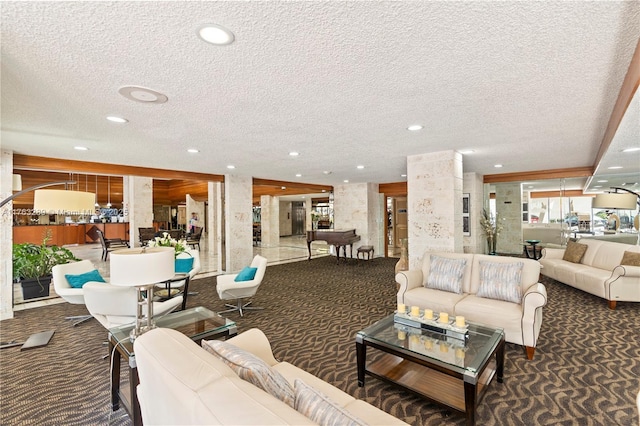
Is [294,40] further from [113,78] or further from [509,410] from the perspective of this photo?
[509,410]

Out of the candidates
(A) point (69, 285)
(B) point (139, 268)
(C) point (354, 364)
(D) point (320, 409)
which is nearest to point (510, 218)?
(C) point (354, 364)

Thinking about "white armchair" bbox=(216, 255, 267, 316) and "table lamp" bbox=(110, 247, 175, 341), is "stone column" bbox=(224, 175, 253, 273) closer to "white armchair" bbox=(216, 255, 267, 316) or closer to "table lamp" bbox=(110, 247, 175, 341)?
"white armchair" bbox=(216, 255, 267, 316)

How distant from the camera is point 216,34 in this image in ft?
5.10

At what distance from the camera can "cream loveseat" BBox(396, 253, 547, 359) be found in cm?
285

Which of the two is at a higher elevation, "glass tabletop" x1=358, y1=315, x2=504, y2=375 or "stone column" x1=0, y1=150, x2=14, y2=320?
"stone column" x1=0, y1=150, x2=14, y2=320

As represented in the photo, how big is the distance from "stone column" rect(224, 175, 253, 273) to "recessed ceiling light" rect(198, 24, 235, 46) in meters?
5.74

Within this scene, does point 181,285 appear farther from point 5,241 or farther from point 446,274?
point 446,274

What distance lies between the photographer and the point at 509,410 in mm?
2096

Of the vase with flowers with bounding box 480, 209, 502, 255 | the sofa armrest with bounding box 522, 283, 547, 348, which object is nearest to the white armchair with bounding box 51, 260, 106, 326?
the sofa armrest with bounding box 522, 283, 547, 348

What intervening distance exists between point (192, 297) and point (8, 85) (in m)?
3.74

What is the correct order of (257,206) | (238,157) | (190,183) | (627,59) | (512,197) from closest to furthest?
(627,59) → (238,157) → (512,197) → (190,183) → (257,206)

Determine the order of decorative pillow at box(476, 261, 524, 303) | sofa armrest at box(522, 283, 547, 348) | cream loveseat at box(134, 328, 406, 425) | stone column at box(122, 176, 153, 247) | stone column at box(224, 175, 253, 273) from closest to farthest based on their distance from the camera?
cream loveseat at box(134, 328, 406, 425)
sofa armrest at box(522, 283, 547, 348)
decorative pillow at box(476, 261, 524, 303)
stone column at box(224, 175, 253, 273)
stone column at box(122, 176, 153, 247)

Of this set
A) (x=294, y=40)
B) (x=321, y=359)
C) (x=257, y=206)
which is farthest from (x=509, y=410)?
(x=257, y=206)

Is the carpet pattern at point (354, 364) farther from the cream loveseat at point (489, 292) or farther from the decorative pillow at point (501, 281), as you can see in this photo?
the decorative pillow at point (501, 281)
